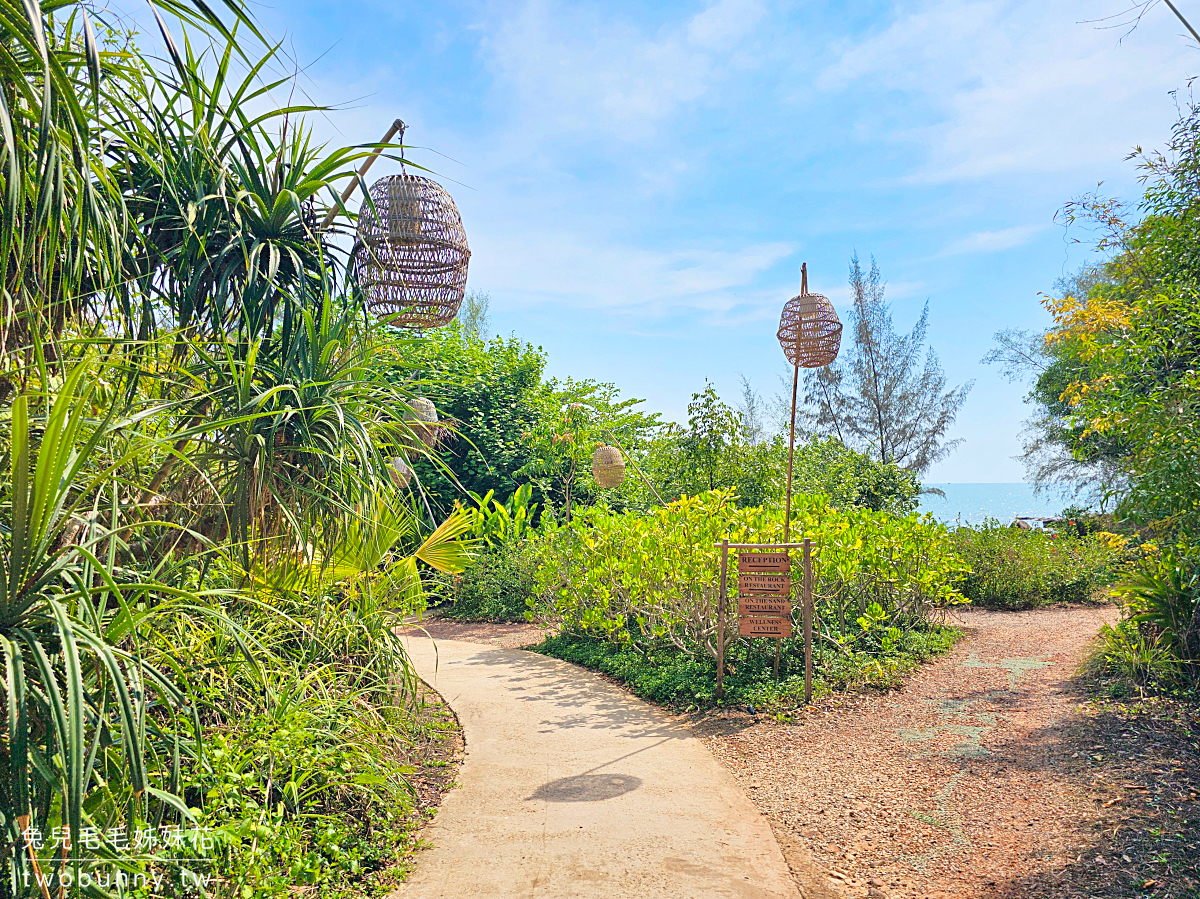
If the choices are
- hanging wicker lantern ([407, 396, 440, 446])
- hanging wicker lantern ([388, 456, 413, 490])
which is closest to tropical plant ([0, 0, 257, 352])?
hanging wicker lantern ([388, 456, 413, 490])

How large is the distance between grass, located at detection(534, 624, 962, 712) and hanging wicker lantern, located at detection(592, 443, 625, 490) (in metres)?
3.32

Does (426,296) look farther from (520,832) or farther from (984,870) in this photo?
(984,870)

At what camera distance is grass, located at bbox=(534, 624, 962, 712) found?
203 inches

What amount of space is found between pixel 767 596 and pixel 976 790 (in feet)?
5.85

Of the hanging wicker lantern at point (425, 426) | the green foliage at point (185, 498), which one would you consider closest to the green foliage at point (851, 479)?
the hanging wicker lantern at point (425, 426)

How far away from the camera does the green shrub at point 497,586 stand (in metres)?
9.07

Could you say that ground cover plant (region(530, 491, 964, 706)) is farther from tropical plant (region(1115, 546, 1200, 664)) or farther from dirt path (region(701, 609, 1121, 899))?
tropical plant (region(1115, 546, 1200, 664))

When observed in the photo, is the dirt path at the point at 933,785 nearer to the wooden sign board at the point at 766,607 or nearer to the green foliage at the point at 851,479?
the wooden sign board at the point at 766,607

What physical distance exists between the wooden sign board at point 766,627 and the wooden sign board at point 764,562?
0.35 meters

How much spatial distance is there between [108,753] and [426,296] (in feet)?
11.8

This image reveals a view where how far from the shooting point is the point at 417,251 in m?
5.05

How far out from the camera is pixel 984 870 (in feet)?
9.53

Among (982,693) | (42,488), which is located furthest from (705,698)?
(42,488)

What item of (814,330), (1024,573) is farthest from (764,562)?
(1024,573)
